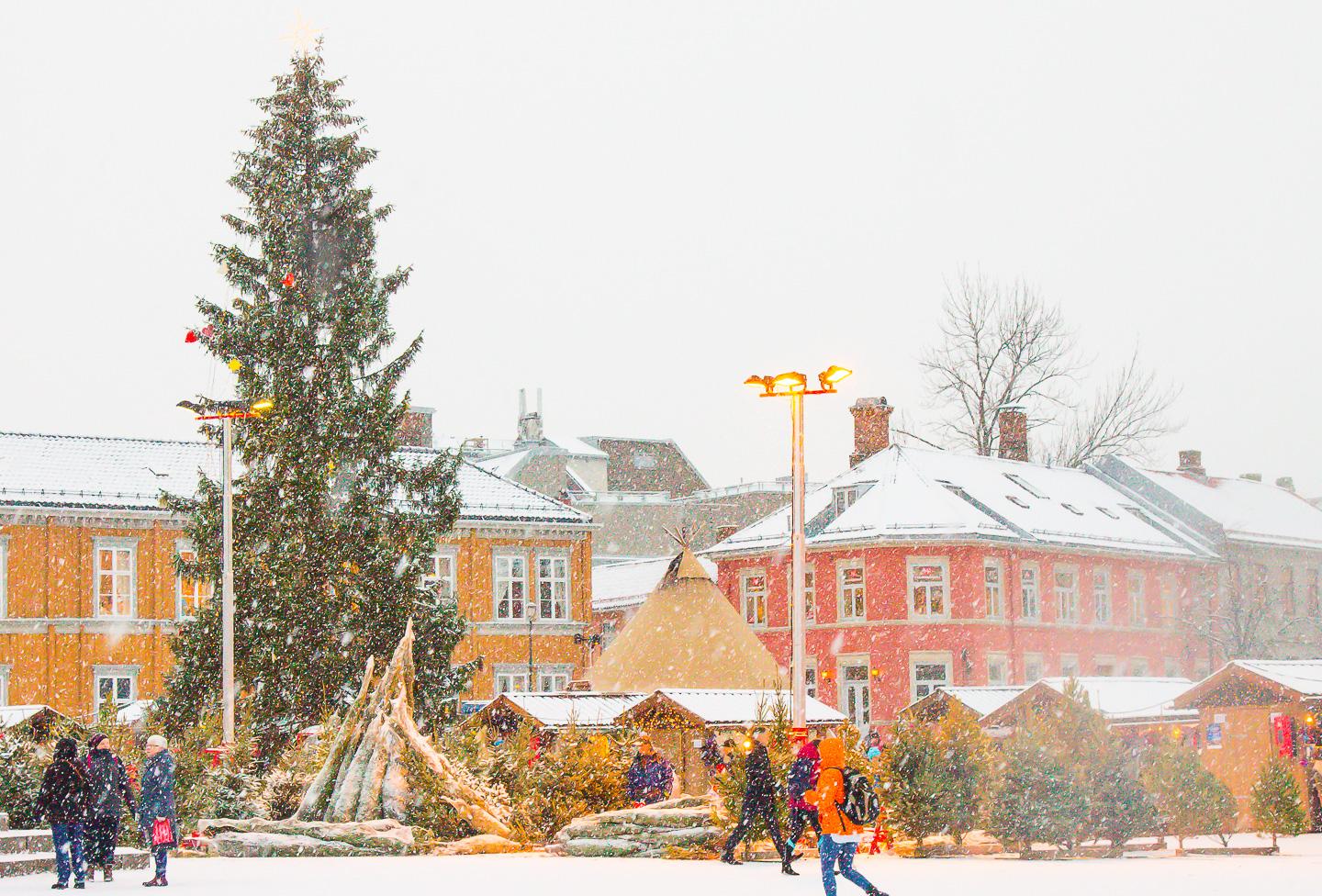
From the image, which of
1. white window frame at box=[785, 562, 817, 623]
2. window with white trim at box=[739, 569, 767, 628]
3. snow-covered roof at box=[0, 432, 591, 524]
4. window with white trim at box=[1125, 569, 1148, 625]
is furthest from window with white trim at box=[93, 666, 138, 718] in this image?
window with white trim at box=[1125, 569, 1148, 625]

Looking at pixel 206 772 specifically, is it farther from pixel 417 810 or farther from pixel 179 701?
pixel 179 701

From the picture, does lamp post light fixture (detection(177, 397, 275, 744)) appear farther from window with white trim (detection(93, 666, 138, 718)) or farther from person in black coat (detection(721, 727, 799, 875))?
person in black coat (detection(721, 727, 799, 875))

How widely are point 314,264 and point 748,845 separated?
2069 centimetres

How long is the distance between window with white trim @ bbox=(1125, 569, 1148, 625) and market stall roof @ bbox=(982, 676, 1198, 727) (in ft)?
78.7

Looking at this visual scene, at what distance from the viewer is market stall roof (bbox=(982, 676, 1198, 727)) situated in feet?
117

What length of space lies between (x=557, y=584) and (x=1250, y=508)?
29.2 meters

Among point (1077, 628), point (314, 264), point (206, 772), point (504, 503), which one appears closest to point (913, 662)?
point (1077, 628)

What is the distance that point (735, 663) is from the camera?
39469 millimetres

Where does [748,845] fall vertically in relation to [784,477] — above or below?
below

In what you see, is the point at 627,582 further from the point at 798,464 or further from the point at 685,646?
the point at 798,464

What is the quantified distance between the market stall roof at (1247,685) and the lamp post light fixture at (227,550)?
16.9 metres

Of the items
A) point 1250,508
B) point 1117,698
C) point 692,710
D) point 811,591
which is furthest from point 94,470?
point 1250,508

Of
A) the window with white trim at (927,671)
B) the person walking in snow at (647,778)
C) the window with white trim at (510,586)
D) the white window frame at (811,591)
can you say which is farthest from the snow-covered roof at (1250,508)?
the person walking in snow at (647,778)

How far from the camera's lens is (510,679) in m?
54.6
